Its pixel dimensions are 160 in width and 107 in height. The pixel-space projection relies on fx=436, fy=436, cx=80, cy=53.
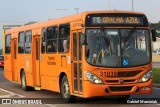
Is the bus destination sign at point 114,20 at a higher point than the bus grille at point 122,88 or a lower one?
higher

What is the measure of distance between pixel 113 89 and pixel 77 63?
1444mm

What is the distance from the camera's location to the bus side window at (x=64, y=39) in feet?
46.7

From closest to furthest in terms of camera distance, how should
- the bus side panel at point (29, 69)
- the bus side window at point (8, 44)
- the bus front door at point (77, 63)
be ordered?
the bus front door at point (77, 63) → the bus side panel at point (29, 69) → the bus side window at point (8, 44)

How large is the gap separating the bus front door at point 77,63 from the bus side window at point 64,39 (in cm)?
52

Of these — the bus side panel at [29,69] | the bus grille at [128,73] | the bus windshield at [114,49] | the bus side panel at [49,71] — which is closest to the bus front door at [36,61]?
the bus side panel at [29,69]

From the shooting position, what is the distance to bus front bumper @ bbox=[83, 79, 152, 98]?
1259 centimetres

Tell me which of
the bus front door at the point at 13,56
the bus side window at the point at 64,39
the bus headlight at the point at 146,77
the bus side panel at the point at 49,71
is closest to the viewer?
the bus headlight at the point at 146,77

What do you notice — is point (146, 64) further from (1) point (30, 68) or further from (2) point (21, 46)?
(2) point (21, 46)

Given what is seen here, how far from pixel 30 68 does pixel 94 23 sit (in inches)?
250

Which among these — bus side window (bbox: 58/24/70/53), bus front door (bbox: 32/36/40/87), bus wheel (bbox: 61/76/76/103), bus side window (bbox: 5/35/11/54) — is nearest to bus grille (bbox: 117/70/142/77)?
bus wheel (bbox: 61/76/76/103)

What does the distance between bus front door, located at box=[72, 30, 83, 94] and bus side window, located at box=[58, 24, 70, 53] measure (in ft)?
1.70

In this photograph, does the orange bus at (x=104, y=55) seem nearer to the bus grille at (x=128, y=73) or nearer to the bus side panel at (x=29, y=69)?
the bus grille at (x=128, y=73)

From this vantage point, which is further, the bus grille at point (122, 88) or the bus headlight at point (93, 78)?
the bus grille at point (122, 88)

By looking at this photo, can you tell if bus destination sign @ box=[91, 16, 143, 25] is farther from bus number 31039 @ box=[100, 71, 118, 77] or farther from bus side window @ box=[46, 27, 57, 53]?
bus side window @ box=[46, 27, 57, 53]
